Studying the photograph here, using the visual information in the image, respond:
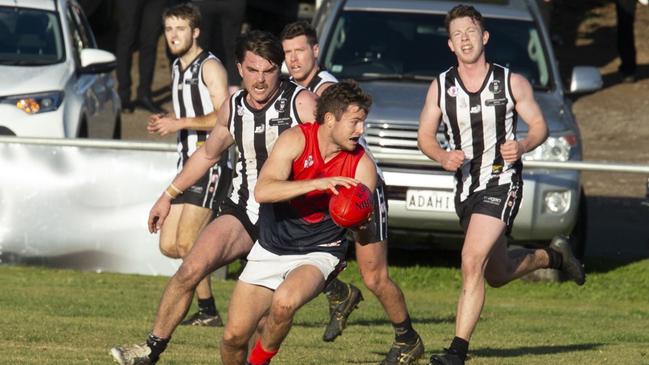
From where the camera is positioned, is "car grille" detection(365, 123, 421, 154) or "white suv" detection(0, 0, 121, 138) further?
"white suv" detection(0, 0, 121, 138)

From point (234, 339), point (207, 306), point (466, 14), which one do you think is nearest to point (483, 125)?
point (466, 14)

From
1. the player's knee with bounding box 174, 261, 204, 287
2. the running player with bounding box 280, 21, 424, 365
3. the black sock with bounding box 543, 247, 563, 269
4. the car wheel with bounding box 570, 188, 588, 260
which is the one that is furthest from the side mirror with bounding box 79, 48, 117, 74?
the player's knee with bounding box 174, 261, 204, 287

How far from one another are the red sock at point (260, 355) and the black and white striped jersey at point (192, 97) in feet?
11.7

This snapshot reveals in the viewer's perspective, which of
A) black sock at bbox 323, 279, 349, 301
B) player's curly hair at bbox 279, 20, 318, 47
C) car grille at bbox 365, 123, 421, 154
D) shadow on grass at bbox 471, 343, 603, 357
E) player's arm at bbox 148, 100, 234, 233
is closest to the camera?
player's arm at bbox 148, 100, 234, 233

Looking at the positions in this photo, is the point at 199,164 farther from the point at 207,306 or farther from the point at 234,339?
the point at 207,306

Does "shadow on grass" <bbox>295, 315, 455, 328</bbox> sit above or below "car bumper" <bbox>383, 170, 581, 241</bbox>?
below

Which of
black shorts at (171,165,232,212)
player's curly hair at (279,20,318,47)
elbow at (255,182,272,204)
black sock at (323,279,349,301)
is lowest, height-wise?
black sock at (323,279,349,301)

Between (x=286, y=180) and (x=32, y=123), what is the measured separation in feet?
23.7

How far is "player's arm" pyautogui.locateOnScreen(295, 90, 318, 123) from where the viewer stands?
29.9 ft

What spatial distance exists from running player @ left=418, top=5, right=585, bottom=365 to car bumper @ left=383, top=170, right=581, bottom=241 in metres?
3.63

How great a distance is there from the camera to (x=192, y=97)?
11.5m

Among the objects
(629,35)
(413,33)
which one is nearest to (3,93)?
(413,33)

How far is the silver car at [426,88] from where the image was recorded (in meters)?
13.7

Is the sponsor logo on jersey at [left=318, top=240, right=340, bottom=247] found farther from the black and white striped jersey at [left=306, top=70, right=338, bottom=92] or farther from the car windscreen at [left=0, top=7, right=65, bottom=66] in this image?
the car windscreen at [left=0, top=7, right=65, bottom=66]
